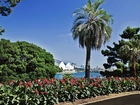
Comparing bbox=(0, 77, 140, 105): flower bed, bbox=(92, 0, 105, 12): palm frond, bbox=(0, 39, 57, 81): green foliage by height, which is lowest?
bbox=(0, 77, 140, 105): flower bed

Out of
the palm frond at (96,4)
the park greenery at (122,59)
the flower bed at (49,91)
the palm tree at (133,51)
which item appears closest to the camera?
the flower bed at (49,91)

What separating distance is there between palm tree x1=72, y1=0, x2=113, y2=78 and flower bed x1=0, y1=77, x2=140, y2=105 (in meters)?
6.25

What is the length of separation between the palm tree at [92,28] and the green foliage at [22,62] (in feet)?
15.1

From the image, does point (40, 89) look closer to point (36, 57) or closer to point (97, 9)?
point (36, 57)

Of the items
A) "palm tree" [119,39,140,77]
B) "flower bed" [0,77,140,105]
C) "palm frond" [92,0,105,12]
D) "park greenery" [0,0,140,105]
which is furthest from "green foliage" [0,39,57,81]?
"palm tree" [119,39,140,77]

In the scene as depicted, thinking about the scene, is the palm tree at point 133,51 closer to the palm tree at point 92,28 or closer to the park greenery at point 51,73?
the park greenery at point 51,73

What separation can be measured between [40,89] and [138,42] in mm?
18182

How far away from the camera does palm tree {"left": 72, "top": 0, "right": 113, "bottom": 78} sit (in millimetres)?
17453

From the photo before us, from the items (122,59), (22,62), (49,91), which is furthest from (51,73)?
(122,59)

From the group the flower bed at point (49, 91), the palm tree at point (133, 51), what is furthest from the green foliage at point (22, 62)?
the palm tree at point (133, 51)

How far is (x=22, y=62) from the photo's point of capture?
13.5 meters

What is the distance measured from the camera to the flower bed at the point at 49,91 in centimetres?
708

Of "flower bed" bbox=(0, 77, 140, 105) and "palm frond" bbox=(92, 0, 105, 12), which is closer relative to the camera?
"flower bed" bbox=(0, 77, 140, 105)

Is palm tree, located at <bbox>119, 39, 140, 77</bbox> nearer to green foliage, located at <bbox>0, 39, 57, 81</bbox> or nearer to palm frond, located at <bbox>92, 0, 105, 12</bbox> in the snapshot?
palm frond, located at <bbox>92, 0, 105, 12</bbox>
